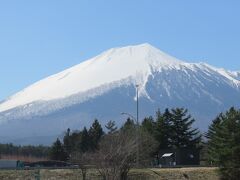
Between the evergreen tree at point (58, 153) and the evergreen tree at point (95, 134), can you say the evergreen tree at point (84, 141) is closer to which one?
the evergreen tree at point (95, 134)

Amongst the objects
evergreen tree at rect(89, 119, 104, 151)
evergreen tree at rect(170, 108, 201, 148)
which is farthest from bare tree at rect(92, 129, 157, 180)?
evergreen tree at rect(89, 119, 104, 151)

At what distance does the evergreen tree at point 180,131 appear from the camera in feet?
301

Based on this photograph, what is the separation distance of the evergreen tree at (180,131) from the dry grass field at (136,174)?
80.6ft

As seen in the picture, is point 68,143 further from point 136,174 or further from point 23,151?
point 23,151

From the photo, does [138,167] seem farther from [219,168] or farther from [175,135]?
[175,135]

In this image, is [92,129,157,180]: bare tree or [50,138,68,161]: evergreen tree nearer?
[92,129,157,180]: bare tree

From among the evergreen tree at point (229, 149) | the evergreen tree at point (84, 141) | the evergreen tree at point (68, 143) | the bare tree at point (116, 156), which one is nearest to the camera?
the bare tree at point (116, 156)

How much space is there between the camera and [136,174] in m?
65.6

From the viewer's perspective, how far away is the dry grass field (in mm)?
63625

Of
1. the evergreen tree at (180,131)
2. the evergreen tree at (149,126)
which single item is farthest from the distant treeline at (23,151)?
the evergreen tree at (180,131)

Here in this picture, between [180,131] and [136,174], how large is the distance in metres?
27.3

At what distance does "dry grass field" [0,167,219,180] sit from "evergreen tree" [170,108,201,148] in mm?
24563

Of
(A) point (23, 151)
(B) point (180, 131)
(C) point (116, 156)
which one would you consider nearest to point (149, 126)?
(B) point (180, 131)

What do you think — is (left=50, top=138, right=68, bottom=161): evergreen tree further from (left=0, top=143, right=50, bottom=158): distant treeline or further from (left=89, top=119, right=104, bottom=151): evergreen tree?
(left=0, top=143, right=50, bottom=158): distant treeline
